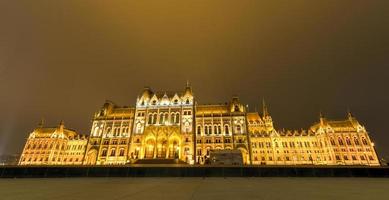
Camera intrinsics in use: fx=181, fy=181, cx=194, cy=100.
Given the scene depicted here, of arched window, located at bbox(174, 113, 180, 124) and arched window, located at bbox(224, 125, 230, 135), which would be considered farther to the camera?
arched window, located at bbox(224, 125, 230, 135)

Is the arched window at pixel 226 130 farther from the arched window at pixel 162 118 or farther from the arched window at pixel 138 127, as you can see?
the arched window at pixel 138 127

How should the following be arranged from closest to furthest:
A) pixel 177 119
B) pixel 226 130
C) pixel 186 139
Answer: pixel 186 139
pixel 177 119
pixel 226 130

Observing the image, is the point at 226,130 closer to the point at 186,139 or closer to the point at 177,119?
the point at 186,139

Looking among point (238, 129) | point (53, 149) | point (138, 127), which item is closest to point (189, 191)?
point (238, 129)

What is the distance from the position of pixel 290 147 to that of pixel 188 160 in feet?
160

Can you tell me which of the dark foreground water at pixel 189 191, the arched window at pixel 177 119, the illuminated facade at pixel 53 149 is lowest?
the dark foreground water at pixel 189 191

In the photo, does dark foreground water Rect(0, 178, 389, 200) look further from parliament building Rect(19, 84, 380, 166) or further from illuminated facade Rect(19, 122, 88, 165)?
illuminated facade Rect(19, 122, 88, 165)

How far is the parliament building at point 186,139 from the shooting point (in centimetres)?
5869

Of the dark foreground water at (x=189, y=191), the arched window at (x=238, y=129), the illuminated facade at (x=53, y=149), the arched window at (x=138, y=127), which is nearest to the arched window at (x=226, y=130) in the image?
the arched window at (x=238, y=129)

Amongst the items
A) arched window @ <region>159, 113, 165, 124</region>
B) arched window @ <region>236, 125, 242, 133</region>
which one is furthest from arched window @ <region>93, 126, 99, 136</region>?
arched window @ <region>236, 125, 242, 133</region>

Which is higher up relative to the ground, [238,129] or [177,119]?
[177,119]

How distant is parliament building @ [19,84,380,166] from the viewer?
58688 millimetres

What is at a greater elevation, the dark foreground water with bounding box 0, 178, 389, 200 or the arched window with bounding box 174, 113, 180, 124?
the arched window with bounding box 174, 113, 180, 124

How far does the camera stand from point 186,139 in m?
59.2
